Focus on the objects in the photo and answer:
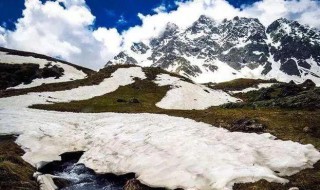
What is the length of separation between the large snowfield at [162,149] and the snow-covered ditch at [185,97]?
22.6 metres

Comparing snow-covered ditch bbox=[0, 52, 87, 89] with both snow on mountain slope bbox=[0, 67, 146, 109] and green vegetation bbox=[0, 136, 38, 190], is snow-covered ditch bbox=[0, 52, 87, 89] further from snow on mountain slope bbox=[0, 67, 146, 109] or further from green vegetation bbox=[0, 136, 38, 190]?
green vegetation bbox=[0, 136, 38, 190]

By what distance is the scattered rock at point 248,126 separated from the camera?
38.6m

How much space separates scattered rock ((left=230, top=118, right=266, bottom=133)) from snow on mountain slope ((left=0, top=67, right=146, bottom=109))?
3598 cm

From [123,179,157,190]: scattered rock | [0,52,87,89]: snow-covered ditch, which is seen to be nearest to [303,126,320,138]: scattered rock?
[123,179,157,190]: scattered rock

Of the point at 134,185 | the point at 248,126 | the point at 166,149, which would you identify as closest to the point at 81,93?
the point at 248,126

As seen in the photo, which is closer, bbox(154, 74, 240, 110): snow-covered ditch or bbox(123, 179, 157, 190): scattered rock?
bbox(123, 179, 157, 190): scattered rock

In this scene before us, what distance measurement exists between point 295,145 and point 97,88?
58291 mm

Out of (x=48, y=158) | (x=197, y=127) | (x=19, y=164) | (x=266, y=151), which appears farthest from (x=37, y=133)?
(x=266, y=151)

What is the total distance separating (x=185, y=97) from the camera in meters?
79.8

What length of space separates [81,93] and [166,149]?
4879 centimetres

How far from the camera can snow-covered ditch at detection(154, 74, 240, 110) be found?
2844 inches

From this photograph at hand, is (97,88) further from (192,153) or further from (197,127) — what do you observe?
(192,153)

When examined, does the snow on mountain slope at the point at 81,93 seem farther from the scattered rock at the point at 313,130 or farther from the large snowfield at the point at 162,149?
the scattered rock at the point at 313,130

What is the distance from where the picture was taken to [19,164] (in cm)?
2995
